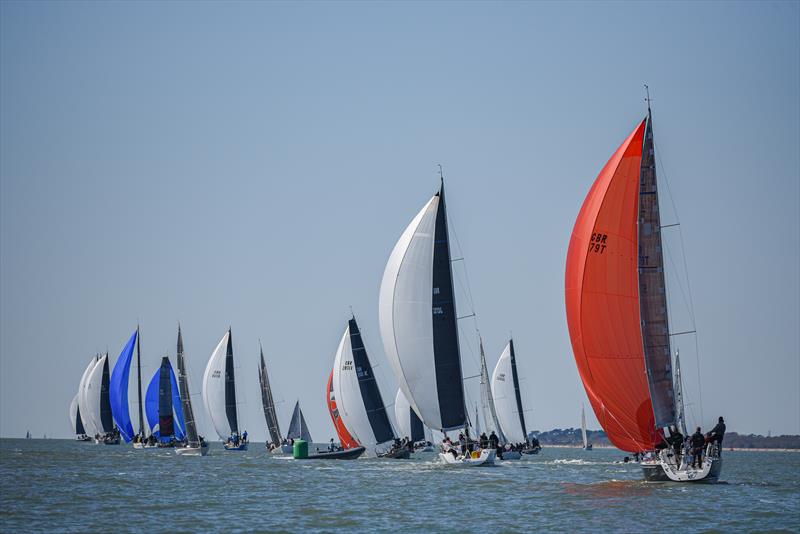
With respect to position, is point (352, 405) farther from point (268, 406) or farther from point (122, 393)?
point (122, 393)

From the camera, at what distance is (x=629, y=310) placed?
3712 centimetres

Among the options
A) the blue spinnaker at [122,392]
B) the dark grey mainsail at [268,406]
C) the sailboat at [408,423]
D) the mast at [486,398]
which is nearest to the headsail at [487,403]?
the mast at [486,398]

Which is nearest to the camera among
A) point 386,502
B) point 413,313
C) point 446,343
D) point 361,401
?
point 386,502

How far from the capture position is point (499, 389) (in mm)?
86938

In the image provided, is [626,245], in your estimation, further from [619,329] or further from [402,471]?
[402,471]

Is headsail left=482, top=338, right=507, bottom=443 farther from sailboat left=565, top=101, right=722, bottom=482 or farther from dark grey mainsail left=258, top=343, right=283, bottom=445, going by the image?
sailboat left=565, top=101, right=722, bottom=482

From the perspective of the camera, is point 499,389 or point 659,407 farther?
point 499,389

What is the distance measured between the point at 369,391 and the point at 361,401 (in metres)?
0.80

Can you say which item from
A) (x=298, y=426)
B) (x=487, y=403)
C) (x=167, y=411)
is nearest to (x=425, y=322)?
(x=487, y=403)

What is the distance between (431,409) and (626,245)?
17.1m

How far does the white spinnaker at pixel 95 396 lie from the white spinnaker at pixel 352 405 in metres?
51.4

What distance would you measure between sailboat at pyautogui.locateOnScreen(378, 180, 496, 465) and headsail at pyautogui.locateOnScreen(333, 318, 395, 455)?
1510cm

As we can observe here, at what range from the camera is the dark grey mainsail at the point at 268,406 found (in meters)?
91.1

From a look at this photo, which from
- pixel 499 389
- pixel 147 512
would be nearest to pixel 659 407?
pixel 147 512
